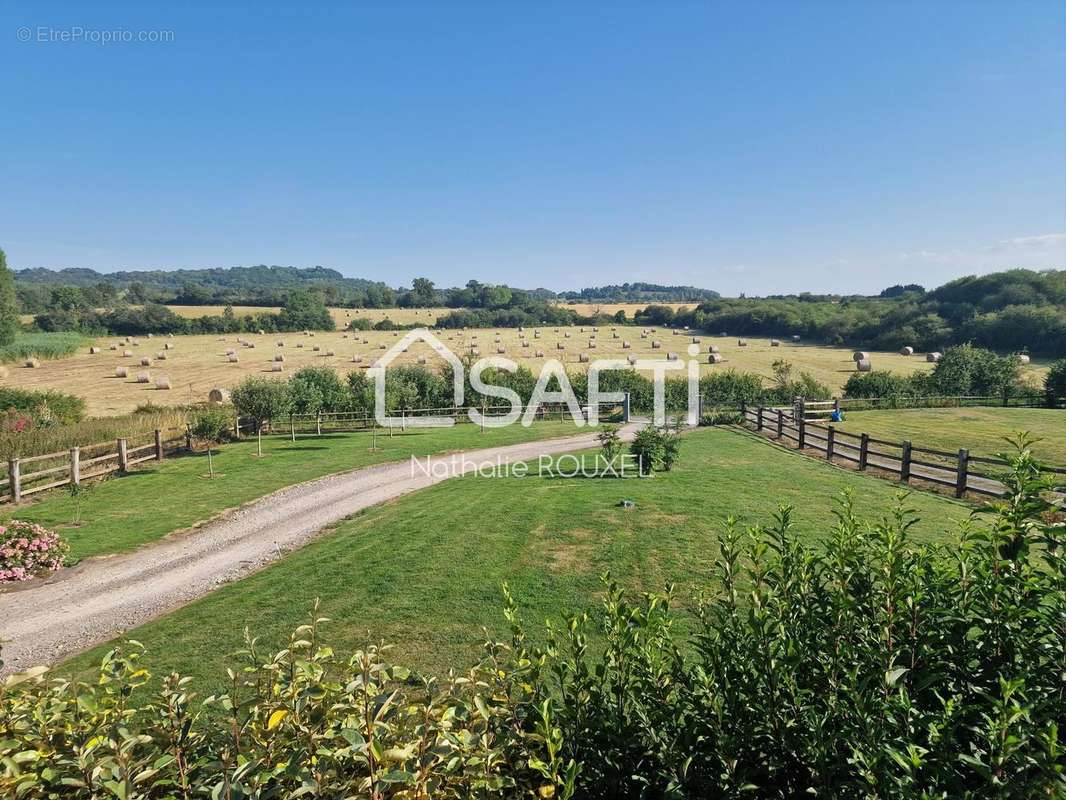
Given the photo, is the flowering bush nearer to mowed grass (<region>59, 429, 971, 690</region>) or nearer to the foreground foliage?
mowed grass (<region>59, 429, 971, 690</region>)

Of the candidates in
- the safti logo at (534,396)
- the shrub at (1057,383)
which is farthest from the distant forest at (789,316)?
the safti logo at (534,396)

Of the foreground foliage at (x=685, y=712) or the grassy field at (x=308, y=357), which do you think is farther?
the grassy field at (x=308, y=357)

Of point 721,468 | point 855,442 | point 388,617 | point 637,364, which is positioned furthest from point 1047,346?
point 388,617

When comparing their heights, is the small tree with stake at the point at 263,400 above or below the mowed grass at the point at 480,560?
above

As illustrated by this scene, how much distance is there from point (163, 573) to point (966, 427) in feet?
107

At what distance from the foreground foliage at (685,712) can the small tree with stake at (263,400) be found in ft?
85.0

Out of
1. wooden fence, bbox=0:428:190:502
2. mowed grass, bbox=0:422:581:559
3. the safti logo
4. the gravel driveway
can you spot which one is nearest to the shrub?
the safti logo

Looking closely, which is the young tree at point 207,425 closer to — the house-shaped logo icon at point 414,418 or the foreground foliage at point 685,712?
the house-shaped logo icon at point 414,418

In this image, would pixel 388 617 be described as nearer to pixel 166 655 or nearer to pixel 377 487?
pixel 166 655

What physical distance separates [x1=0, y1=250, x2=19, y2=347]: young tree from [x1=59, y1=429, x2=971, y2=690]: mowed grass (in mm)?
64780

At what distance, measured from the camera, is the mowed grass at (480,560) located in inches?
333

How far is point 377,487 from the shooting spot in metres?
19.1

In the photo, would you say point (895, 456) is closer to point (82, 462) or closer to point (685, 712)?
point (685, 712)

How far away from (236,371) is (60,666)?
4593 centimetres
